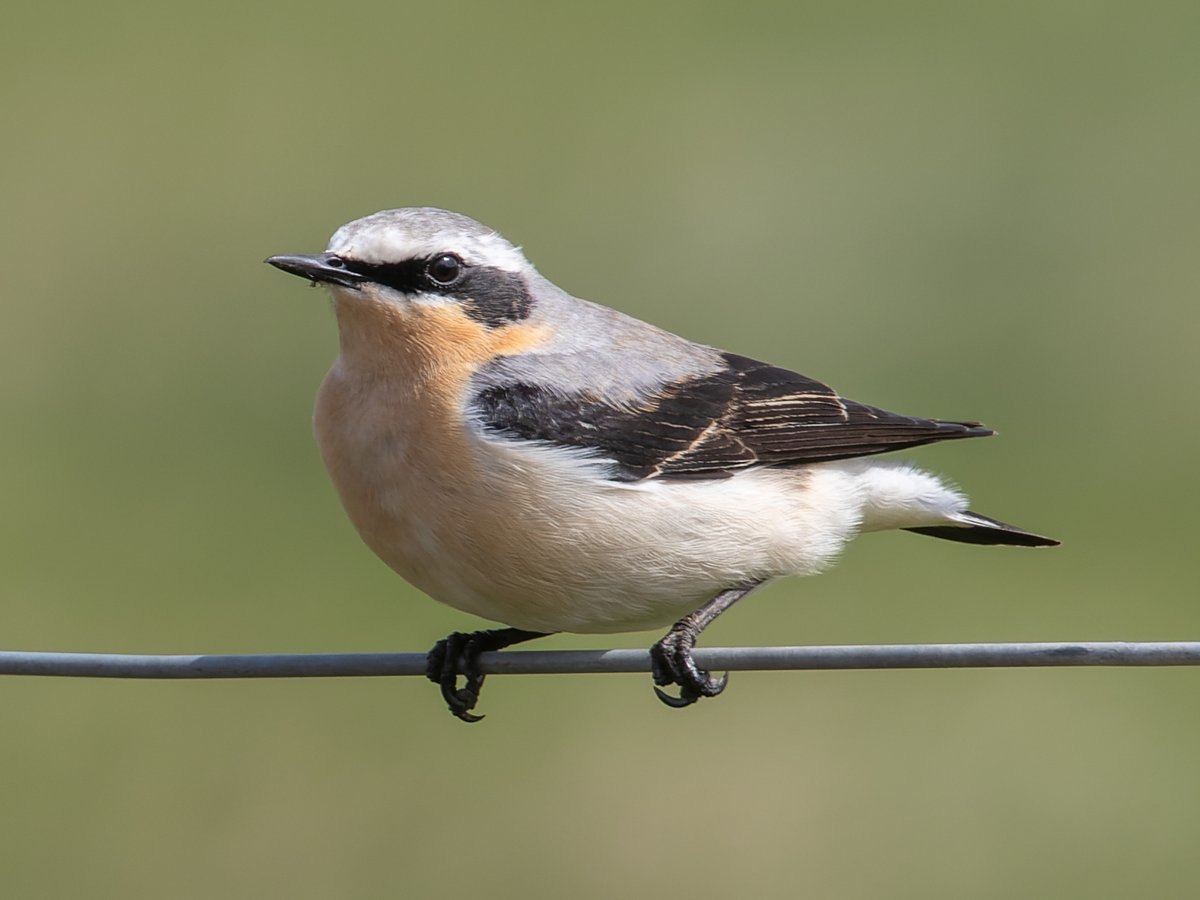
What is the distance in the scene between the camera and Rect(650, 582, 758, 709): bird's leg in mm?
5105

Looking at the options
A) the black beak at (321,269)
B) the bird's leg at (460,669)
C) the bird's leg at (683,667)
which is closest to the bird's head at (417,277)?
the black beak at (321,269)

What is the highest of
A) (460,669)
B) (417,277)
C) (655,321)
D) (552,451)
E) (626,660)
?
(417,277)

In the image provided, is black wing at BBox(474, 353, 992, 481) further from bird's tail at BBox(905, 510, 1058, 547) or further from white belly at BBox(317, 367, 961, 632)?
bird's tail at BBox(905, 510, 1058, 547)

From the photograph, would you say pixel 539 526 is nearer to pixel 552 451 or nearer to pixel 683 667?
pixel 552 451

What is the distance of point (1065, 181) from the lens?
1384 centimetres

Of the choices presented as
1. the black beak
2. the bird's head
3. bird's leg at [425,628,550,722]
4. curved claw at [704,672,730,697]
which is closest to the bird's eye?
the bird's head

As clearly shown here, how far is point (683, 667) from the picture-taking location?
5113mm

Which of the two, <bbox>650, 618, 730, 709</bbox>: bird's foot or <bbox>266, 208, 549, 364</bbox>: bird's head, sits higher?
<bbox>266, 208, 549, 364</bbox>: bird's head

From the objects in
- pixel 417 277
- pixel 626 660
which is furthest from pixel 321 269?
pixel 626 660

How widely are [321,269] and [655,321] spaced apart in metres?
7.05

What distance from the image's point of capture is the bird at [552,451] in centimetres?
496

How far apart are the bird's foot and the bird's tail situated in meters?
1.15

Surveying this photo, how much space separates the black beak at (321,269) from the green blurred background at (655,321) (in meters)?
2.40

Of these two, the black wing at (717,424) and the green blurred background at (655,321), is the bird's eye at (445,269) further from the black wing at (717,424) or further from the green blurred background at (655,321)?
the green blurred background at (655,321)
